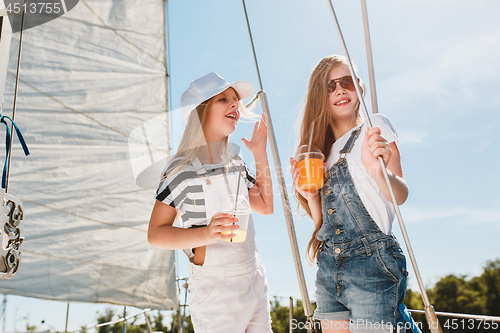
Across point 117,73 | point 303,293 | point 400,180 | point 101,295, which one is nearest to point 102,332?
point 101,295

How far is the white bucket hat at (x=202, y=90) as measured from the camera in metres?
1.48

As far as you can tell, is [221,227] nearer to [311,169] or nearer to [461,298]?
[311,169]

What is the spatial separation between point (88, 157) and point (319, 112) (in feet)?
8.33

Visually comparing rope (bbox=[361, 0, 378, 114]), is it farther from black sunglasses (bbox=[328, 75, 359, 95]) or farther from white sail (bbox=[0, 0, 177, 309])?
white sail (bbox=[0, 0, 177, 309])

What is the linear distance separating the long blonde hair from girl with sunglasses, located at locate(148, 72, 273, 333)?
21 centimetres

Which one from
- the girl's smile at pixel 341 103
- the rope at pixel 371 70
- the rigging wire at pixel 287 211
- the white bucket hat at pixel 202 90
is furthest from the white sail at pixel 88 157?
the rope at pixel 371 70

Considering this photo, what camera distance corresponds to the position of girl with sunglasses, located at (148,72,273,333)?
3.79 ft

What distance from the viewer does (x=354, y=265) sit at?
1057 mm

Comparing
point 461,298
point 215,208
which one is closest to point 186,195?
point 215,208

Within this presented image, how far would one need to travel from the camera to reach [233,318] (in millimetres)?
1145

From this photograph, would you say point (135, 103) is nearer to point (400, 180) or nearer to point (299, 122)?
point (299, 122)

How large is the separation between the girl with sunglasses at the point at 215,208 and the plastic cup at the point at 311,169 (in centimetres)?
25

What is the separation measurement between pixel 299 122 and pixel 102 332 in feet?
11.6

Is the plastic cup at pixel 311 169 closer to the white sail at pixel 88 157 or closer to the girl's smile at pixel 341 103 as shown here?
the girl's smile at pixel 341 103
